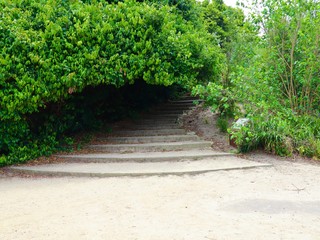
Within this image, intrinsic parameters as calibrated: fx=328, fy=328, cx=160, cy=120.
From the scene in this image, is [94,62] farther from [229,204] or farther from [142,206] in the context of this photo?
[229,204]

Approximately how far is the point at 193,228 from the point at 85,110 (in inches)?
258

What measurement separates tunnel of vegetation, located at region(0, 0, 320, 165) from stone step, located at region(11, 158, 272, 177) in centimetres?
75

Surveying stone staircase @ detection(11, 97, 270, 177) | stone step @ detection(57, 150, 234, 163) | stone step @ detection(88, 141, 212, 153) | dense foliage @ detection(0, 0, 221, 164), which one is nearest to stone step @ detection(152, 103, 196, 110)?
stone staircase @ detection(11, 97, 270, 177)

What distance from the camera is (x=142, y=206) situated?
473 cm

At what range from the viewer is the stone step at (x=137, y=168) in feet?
21.5

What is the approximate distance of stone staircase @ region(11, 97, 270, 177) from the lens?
6.75 meters

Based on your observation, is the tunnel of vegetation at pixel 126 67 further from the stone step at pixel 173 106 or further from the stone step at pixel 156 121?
the stone step at pixel 173 106

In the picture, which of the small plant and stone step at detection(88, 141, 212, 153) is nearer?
stone step at detection(88, 141, 212, 153)

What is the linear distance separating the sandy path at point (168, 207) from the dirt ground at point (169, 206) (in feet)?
0.04

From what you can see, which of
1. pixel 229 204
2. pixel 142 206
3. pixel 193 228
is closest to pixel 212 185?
pixel 229 204

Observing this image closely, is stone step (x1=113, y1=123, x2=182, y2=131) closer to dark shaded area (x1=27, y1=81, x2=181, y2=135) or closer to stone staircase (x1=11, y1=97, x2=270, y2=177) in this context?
stone staircase (x1=11, y1=97, x2=270, y2=177)

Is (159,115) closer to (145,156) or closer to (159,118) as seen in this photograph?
(159,118)

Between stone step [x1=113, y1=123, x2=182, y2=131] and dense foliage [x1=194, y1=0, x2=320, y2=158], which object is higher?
dense foliage [x1=194, y1=0, x2=320, y2=158]

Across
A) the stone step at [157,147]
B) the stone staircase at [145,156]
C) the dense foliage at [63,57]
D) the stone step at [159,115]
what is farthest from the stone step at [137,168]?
the stone step at [159,115]
